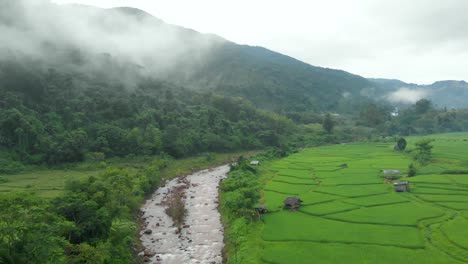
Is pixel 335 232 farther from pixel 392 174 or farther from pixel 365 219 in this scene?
pixel 392 174

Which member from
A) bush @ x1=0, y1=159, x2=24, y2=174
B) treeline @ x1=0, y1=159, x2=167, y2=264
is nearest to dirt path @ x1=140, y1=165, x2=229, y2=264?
treeline @ x1=0, y1=159, x2=167, y2=264

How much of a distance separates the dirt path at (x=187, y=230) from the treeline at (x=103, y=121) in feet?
65.4

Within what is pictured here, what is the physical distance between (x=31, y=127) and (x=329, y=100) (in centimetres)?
15486

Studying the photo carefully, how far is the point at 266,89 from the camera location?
16275 cm

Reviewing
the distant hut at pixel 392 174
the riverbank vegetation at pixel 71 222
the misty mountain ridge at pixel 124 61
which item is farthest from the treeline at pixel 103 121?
the distant hut at pixel 392 174

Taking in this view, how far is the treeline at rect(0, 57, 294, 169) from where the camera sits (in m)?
58.7

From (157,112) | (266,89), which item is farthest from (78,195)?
(266,89)

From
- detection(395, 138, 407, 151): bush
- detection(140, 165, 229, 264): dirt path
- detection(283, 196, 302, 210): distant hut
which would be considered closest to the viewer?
detection(140, 165, 229, 264): dirt path

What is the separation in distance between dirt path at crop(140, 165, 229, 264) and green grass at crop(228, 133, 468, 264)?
3301 mm

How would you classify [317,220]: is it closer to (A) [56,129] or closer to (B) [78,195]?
(B) [78,195]

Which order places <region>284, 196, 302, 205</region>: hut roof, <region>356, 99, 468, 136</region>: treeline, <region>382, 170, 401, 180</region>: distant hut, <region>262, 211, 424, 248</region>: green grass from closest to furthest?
<region>262, 211, 424, 248</region>: green grass, <region>284, 196, 302, 205</region>: hut roof, <region>382, 170, 401, 180</region>: distant hut, <region>356, 99, 468, 136</region>: treeline

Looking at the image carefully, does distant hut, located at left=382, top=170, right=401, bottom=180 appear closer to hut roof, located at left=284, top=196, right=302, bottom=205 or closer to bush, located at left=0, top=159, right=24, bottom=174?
hut roof, located at left=284, top=196, right=302, bottom=205

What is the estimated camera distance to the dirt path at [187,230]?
2716 cm

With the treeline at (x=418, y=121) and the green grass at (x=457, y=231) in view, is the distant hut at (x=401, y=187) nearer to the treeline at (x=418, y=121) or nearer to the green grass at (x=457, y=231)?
the green grass at (x=457, y=231)
